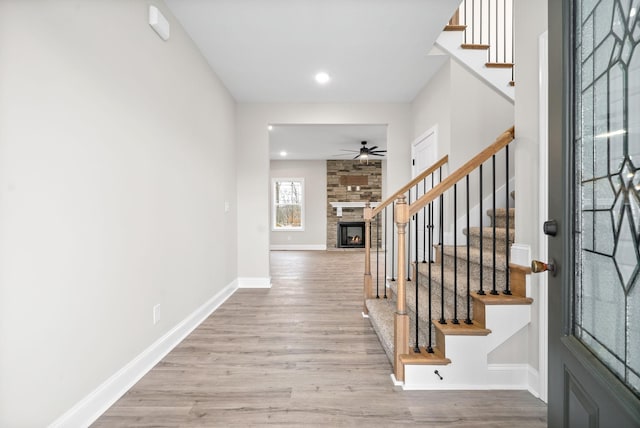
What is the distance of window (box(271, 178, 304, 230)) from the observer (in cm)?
960

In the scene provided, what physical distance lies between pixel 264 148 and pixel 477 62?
8.99ft

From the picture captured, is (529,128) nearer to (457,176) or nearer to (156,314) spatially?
(457,176)

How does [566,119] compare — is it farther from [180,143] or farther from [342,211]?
[342,211]

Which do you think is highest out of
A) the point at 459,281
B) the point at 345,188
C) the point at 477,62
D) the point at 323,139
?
the point at 323,139

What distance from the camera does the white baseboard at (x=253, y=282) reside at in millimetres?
4480

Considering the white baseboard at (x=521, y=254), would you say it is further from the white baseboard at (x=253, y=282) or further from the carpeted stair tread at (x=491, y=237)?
the white baseboard at (x=253, y=282)

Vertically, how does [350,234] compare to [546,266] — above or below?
below

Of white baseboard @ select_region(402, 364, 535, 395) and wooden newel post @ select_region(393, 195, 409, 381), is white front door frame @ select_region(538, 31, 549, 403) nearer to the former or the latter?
white baseboard @ select_region(402, 364, 535, 395)

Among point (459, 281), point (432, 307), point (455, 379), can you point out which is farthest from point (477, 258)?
point (455, 379)

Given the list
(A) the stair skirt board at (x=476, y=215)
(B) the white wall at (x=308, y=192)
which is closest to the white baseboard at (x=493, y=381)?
(A) the stair skirt board at (x=476, y=215)

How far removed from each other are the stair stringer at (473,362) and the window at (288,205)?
25.6 ft

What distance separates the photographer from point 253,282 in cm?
448

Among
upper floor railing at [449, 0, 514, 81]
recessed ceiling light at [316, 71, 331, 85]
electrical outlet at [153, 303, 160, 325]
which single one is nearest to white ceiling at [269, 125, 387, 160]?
recessed ceiling light at [316, 71, 331, 85]

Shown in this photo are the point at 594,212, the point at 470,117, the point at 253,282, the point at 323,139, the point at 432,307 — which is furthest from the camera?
the point at 323,139
